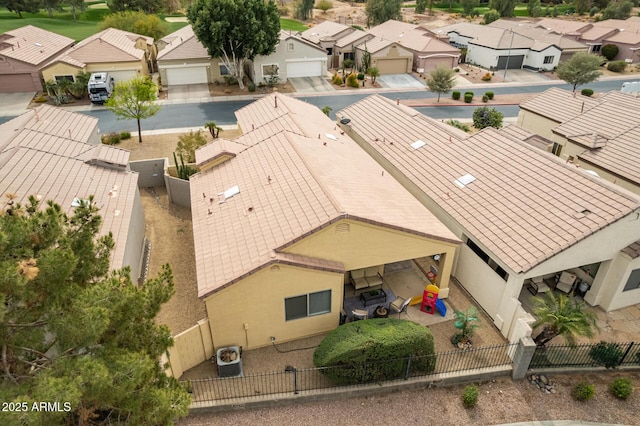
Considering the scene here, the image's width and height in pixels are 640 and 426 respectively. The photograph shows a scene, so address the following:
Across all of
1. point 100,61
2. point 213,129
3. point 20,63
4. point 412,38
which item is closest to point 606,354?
point 213,129

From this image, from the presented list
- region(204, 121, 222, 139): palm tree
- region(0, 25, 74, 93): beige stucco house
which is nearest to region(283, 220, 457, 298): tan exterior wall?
region(204, 121, 222, 139): palm tree

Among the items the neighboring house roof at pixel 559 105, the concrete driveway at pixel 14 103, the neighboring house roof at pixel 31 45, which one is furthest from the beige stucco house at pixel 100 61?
the neighboring house roof at pixel 559 105

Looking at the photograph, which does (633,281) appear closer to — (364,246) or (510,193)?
(510,193)

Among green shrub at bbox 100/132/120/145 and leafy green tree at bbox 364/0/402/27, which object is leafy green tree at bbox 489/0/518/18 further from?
green shrub at bbox 100/132/120/145

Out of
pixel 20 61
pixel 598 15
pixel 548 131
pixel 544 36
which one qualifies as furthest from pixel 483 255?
pixel 598 15

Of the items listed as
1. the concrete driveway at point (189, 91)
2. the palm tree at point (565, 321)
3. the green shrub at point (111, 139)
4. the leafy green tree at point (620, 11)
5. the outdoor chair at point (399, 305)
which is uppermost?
the leafy green tree at point (620, 11)

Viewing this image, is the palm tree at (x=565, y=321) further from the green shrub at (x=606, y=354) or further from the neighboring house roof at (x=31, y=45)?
the neighboring house roof at (x=31, y=45)
